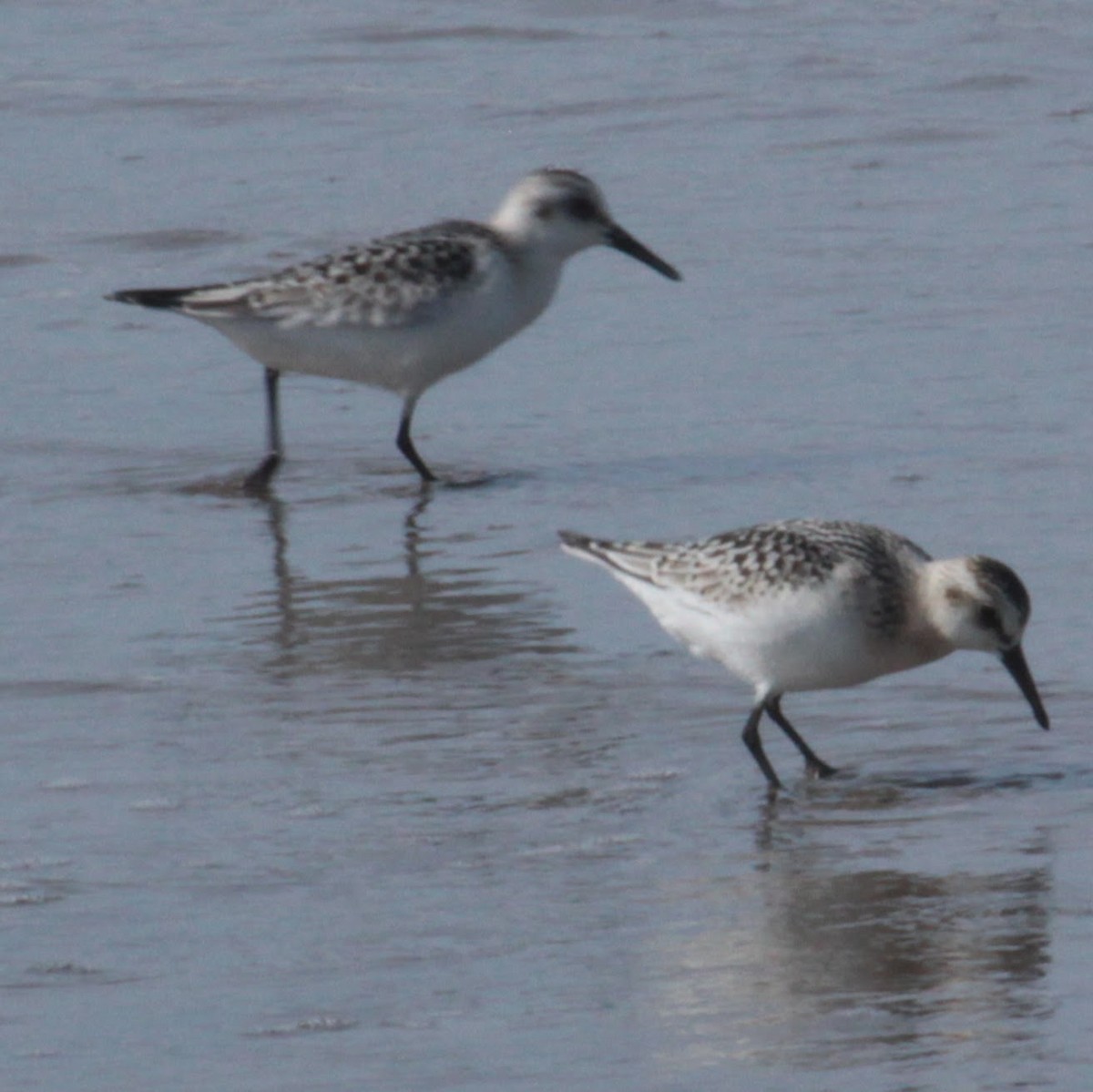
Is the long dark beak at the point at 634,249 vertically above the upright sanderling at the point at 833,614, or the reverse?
the upright sanderling at the point at 833,614

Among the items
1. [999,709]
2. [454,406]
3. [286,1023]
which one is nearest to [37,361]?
[454,406]

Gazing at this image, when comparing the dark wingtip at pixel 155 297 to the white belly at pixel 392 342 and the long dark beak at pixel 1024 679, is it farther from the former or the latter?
the long dark beak at pixel 1024 679

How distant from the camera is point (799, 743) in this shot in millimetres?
6984

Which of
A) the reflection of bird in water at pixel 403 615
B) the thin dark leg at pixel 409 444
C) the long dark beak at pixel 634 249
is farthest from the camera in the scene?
the long dark beak at pixel 634 249

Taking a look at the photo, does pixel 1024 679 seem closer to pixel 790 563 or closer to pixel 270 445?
pixel 790 563

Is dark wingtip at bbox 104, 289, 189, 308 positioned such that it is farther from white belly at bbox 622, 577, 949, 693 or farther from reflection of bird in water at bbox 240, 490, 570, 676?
white belly at bbox 622, 577, 949, 693

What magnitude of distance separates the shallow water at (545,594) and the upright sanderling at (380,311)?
366mm

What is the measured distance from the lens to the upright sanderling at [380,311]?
10336 mm

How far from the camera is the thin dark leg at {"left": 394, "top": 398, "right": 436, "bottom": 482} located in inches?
397

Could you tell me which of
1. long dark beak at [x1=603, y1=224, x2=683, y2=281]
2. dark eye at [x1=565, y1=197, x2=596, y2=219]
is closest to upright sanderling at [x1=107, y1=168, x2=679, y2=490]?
dark eye at [x1=565, y1=197, x2=596, y2=219]

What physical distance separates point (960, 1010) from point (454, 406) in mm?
6257

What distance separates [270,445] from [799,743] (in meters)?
3.77

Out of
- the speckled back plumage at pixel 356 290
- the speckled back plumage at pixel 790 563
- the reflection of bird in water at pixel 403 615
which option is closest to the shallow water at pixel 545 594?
the reflection of bird in water at pixel 403 615

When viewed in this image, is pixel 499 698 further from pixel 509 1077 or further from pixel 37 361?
pixel 37 361
